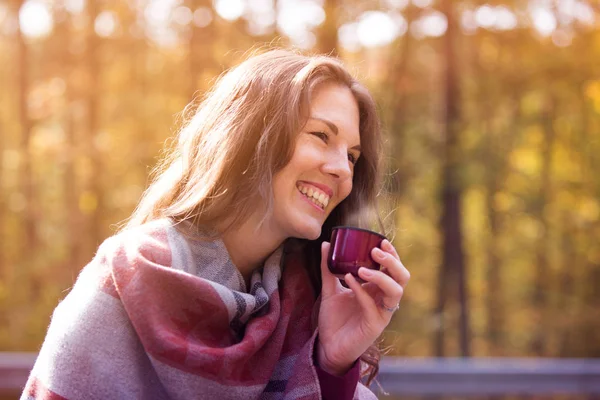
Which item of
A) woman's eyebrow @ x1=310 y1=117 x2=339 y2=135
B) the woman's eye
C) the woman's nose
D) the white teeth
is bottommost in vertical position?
the white teeth

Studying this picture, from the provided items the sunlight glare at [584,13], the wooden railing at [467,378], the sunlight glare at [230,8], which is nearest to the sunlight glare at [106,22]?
the sunlight glare at [230,8]

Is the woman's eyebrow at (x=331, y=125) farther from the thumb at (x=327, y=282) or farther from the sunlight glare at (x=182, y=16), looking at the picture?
the sunlight glare at (x=182, y=16)

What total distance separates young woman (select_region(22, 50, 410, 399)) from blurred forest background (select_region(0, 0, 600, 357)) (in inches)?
212

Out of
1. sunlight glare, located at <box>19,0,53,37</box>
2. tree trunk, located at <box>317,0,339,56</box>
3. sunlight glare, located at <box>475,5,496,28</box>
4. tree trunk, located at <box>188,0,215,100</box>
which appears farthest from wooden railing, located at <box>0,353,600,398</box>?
sunlight glare, located at <box>19,0,53,37</box>

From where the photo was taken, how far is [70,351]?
1575 mm

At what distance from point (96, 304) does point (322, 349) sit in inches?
24.3

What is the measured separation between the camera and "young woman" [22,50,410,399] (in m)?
1.61

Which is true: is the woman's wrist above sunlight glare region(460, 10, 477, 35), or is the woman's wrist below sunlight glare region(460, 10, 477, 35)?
below

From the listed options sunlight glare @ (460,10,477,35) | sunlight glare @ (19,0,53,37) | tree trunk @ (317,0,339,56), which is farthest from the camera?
sunlight glare @ (19,0,53,37)

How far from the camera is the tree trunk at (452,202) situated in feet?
26.9

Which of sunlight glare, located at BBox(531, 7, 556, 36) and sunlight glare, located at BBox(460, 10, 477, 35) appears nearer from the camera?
sunlight glare, located at BBox(531, 7, 556, 36)

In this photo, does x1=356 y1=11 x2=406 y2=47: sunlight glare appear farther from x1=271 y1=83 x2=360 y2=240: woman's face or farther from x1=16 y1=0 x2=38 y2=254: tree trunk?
x1=271 y1=83 x2=360 y2=240: woman's face

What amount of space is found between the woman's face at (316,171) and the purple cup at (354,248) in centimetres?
9

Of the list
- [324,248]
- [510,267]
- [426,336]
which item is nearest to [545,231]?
[510,267]
